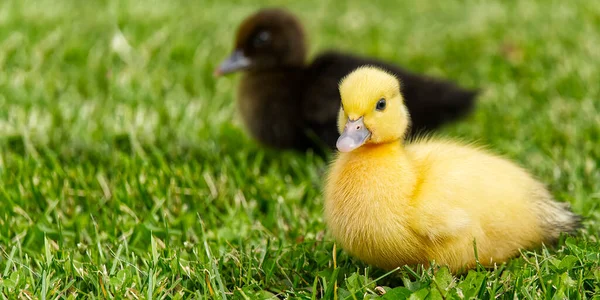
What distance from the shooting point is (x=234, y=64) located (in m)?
4.42

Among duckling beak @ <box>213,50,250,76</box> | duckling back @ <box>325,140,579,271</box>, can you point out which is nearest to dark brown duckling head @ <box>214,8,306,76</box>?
duckling beak @ <box>213,50,250,76</box>

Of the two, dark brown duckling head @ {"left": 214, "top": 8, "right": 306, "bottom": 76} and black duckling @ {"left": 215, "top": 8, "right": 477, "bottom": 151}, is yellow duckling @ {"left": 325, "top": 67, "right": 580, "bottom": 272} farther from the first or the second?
dark brown duckling head @ {"left": 214, "top": 8, "right": 306, "bottom": 76}

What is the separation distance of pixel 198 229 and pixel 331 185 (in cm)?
81

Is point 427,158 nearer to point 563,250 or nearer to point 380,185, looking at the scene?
point 380,185

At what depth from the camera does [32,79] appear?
4.89 meters

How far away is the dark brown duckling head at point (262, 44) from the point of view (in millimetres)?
4430

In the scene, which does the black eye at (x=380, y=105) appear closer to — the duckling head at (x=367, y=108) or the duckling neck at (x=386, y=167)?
the duckling head at (x=367, y=108)

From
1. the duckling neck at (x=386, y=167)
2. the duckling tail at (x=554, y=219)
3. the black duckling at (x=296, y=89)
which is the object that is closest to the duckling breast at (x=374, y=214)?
the duckling neck at (x=386, y=167)

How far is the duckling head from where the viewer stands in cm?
241

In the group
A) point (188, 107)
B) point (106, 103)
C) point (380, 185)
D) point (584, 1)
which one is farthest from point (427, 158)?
point (584, 1)

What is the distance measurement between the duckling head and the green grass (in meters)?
0.45

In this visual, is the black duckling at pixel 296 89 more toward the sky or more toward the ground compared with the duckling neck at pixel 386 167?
more toward the ground

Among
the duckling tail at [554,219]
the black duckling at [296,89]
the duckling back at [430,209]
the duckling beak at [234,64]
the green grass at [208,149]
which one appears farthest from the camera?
the duckling beak at [234,64]

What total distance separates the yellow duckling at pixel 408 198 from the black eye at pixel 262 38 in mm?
1969
